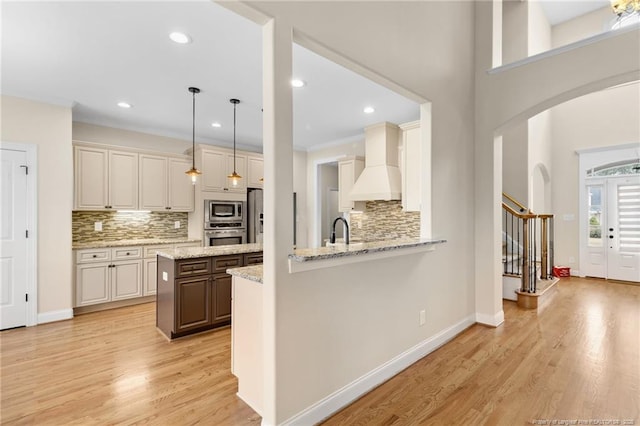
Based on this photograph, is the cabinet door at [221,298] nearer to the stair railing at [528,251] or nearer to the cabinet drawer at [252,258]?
the cabinet drawer at [252,258]

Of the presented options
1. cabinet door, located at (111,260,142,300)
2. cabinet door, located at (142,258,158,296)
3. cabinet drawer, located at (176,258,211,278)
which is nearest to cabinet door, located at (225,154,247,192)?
cabinet door, located at (142,258,158,296)

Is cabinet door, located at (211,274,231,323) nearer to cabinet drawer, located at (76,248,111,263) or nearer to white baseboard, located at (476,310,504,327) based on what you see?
cabinet drawer, located at (76,248,111,263)

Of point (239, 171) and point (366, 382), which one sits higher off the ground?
point (239, 171)

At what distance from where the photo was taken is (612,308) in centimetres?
426

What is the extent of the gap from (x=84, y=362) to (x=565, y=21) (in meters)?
10.2

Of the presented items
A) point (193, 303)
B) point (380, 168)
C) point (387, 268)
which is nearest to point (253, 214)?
point (380, 168)

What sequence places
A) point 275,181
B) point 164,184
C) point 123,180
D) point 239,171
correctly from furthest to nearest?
point 239,171 < point 164,184 < point 123,180 < point 275,181

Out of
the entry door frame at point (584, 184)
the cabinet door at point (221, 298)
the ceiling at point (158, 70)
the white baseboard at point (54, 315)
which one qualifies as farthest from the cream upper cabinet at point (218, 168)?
the entry door frame at point (584, 184)

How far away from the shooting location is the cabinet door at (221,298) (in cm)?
358

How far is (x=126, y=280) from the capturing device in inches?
180

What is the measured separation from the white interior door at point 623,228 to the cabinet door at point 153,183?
8.42 meters

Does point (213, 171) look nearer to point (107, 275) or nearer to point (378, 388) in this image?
point (107, 275)

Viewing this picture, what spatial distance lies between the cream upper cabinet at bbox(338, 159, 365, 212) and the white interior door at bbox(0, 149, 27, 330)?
14.9 ft

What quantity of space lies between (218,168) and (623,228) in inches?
307
